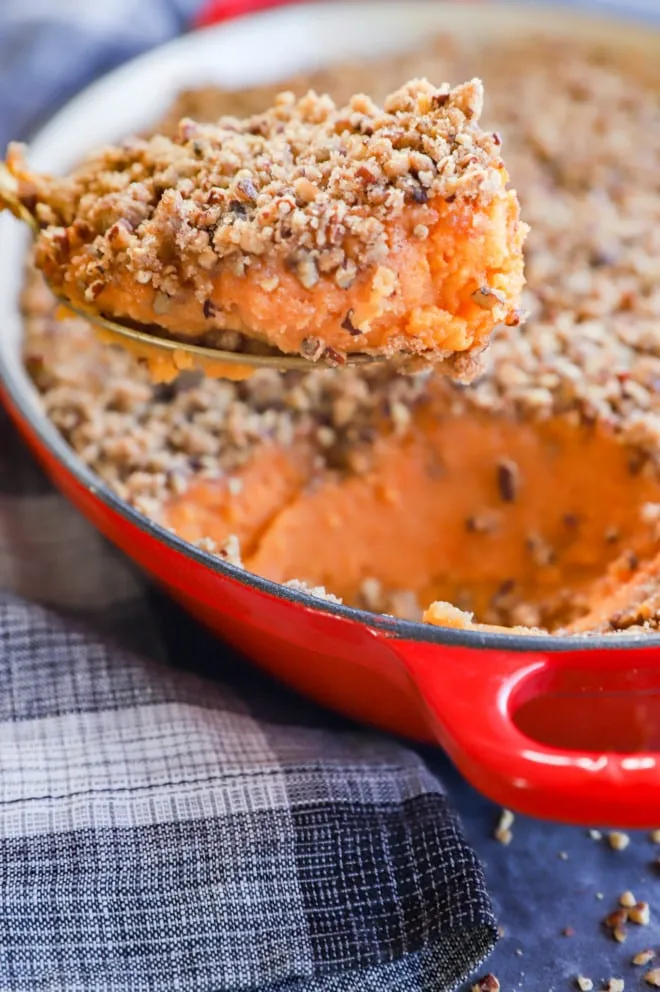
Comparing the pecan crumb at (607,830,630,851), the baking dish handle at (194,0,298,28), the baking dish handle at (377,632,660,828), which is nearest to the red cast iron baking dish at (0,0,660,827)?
the baking dish handle at (377,632,660,828)

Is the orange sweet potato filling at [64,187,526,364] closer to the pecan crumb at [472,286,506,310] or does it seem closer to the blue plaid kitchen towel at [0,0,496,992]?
the pecan crumb at [472,286,506,310]

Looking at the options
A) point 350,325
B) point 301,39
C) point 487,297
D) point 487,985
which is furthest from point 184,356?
point 301,39

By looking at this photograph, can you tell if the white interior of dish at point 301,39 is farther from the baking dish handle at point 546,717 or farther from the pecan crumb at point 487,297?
the baking dish handle at point 546,717

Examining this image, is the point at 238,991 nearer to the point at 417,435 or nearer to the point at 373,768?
the point at 373,768

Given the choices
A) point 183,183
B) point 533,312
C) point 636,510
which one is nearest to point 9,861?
point 183,183

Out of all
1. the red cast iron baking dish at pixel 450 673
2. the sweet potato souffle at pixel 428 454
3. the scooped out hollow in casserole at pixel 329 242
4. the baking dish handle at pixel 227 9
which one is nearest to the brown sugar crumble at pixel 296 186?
the scooped out hollow in casserole at pixel 329 242

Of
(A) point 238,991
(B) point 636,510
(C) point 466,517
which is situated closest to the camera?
(A) point 238,991
